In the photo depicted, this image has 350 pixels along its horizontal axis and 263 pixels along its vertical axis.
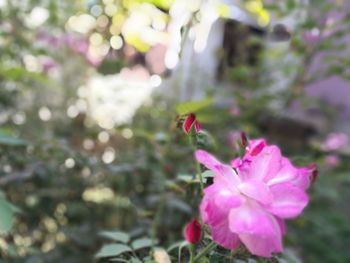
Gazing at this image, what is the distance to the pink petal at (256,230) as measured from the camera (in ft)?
1.47

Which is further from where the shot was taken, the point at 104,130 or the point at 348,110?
the point at 348,110

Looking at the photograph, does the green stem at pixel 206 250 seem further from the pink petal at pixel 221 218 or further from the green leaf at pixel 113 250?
the green leaf at pixel 113 250

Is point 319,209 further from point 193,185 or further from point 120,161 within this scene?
point 193,185

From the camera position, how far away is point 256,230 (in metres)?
0.45

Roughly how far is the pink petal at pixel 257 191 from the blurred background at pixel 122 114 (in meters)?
0.19

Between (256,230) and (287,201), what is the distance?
2.4 inches

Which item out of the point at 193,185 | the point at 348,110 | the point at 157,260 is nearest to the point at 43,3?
the point at 193,185

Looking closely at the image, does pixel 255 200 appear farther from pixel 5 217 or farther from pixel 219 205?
pixel 5 217

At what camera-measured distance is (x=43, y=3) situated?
5.94ft

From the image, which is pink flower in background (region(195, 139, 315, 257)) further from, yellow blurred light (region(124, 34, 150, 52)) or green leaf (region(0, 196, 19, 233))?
yellow blurred light (region(124, 34, 150, 52))

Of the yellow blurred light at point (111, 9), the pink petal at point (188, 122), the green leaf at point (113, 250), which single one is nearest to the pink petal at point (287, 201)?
the pink petal at point (188, 122)

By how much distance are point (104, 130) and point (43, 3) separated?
578 millimetres

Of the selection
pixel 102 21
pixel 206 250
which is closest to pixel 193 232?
pixel 206 250

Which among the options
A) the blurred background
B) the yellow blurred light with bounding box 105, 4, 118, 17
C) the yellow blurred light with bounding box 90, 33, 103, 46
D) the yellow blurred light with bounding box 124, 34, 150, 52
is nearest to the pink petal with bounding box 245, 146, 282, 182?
the blurred background
